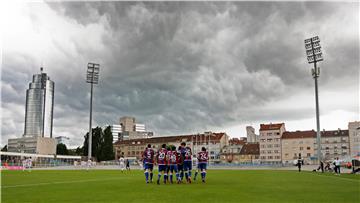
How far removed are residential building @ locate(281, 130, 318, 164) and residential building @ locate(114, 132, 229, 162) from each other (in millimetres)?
28838

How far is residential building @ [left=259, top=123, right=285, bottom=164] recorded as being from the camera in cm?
15225

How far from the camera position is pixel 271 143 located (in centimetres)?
15300

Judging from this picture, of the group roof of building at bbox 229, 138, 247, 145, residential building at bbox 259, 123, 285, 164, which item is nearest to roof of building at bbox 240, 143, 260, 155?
residential building at bbox 259, 123, 285, 164

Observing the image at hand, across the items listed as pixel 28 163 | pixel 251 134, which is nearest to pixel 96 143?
pixel 28 163

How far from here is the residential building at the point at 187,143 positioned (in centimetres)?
16375

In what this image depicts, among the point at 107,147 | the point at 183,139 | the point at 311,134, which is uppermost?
the point at 311,134

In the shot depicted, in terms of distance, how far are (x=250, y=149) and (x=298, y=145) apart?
2080 centimetres

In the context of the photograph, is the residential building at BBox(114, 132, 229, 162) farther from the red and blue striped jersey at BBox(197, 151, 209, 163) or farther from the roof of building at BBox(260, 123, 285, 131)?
the red and blue striped jersey at BBox(197, 151, 209, 163)

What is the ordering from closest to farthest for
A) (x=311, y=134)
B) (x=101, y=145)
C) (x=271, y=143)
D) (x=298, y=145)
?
1. (x=101, y=145)
2. (x=311, y=134)
3. (x=298, y=145)
4. (x=271, y=143)

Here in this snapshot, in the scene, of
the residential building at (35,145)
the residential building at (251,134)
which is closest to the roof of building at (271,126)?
the residential building at (251,134)

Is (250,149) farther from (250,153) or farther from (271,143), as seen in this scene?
(271,143)

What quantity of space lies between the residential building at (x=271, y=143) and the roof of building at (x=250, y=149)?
4.19m

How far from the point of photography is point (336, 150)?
473ft

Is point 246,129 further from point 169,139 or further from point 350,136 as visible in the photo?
point 350,136
